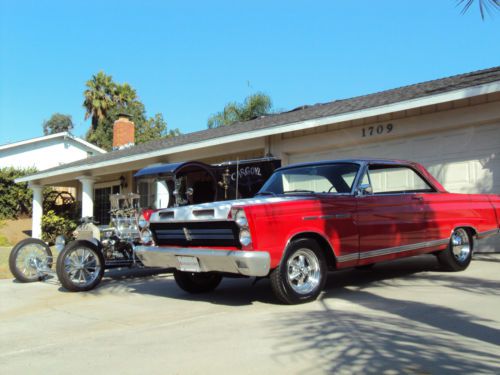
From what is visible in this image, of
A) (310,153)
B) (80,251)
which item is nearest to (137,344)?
(80,251)

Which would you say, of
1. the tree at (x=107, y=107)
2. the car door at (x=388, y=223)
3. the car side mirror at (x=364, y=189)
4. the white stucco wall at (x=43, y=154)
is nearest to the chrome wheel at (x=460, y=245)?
the car door at (x=388, y=223)

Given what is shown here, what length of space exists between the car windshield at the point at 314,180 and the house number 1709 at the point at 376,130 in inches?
185

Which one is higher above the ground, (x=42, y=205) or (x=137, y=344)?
(x=42, y=205)

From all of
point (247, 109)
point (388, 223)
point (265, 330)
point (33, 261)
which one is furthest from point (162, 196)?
point (247, 109)

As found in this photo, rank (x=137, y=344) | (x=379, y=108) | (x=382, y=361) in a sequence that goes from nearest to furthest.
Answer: (x=382, y=361)
(x=137, y=344)
(x=379, y=108)

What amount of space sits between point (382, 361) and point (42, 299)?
5632 millimetres

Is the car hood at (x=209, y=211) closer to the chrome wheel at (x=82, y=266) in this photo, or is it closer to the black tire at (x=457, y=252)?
the chrome wheel at (x=82, y=266)

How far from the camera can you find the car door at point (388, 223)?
616 centimetres

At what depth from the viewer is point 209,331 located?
4680 mm

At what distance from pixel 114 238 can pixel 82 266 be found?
89 cm

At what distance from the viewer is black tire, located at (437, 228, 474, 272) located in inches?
291

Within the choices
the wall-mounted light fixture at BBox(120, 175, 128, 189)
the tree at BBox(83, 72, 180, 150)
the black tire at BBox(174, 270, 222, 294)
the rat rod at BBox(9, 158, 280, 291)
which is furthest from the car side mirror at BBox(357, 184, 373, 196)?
the tree at BBox(83, 72, 180, 150)

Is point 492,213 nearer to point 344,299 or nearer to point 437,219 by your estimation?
point 437,219

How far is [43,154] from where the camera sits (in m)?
32.0
